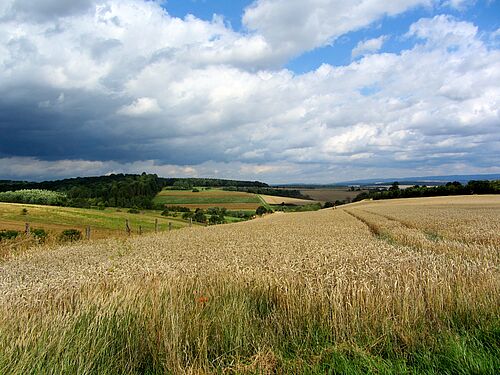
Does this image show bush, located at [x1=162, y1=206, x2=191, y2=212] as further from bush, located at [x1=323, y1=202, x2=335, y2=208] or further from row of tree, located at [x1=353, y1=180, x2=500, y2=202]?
row of tree, located at [x1=353, y1=180, x2=500, y2=202]

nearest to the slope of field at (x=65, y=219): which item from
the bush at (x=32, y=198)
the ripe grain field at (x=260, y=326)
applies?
the bush at (x=32, y=198)

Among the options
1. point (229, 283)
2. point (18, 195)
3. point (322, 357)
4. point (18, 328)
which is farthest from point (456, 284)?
point (18, 195)

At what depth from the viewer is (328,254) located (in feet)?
37.9

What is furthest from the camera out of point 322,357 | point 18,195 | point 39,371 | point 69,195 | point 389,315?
point 69,195

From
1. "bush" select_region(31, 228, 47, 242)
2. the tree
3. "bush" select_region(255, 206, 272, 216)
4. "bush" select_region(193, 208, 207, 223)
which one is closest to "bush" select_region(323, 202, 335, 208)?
"bush" select_region(255, 206, 272, 216)

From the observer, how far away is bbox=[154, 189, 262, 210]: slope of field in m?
98.6

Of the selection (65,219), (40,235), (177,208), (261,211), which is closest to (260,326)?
(40,235)

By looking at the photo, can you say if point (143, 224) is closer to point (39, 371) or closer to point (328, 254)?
point (328, 254)

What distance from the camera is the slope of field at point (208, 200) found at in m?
98.6

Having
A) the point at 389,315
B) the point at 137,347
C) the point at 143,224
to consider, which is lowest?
the point at 143,224

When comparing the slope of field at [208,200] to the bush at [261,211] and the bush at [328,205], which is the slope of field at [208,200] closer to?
the bush at [261,211]

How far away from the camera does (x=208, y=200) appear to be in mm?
105875

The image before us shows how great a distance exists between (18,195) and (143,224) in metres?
40.1

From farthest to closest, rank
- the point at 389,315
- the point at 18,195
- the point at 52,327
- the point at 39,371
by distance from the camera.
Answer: the point at 18,195 → the point at 389,315 → the point at 52,327 → the point at 39,371
